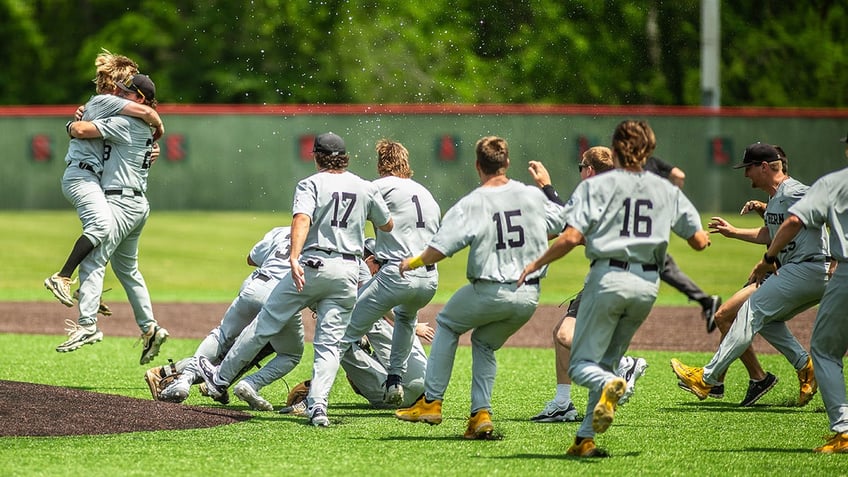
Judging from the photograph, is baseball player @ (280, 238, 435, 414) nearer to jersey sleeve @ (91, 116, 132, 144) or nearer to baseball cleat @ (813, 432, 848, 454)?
jersey sleeve @ (91, 116, 132, 144)

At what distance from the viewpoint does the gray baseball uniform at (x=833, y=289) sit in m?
7.39

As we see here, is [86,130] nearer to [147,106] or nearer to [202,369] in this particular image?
[147,106]

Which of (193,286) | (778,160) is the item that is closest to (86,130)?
(778,160)

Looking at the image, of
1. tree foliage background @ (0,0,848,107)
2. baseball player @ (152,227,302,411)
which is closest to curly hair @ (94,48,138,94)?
baseball player @ (152,227,302,411)

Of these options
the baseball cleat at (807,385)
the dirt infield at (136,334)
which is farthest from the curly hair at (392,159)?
the baseball cleat at (807,385)

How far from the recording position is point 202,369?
359 inches

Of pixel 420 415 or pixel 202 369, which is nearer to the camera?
pixel 420 415

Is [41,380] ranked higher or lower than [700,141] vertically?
higher

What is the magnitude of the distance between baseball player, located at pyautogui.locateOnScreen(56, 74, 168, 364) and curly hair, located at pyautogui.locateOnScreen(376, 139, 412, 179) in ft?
7.08

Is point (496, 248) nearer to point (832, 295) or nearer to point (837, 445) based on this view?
point (832, 295)

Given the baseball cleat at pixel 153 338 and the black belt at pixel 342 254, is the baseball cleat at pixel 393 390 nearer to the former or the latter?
the black belt at pixel 342 254

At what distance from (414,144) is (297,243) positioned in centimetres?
2419

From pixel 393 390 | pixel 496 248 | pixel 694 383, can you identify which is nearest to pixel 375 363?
pixel 393 390

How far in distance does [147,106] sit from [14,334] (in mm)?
5571
